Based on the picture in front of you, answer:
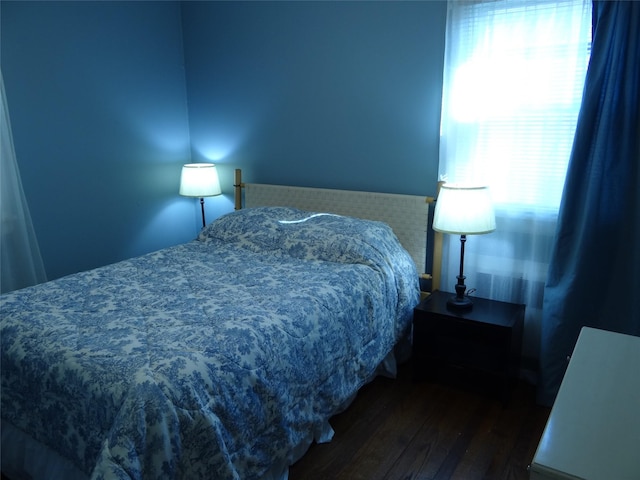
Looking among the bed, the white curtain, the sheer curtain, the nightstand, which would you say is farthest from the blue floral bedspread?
the white curtain

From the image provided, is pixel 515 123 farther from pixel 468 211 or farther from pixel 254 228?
pixel 254 228

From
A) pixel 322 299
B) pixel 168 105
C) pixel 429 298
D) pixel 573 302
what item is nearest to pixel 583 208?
pixel 573 302

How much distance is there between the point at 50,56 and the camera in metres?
3.02

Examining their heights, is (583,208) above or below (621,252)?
above

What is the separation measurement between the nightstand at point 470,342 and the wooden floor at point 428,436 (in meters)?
0.09

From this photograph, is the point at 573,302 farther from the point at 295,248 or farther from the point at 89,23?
the point at 89,23

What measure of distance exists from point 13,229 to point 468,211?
8.57 ft

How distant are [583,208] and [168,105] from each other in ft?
9.89

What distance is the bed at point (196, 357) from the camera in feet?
4.86

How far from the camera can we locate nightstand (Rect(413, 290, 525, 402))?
2451 millimetres

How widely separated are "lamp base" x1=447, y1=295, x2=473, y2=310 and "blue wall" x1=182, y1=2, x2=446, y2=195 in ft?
2.30

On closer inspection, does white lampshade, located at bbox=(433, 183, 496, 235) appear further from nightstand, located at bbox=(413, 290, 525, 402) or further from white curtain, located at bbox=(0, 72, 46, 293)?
white curtain, located at bbox=(0, 72, 46, 293)

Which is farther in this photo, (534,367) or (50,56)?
(50,56)

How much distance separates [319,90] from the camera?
328 centimetres
